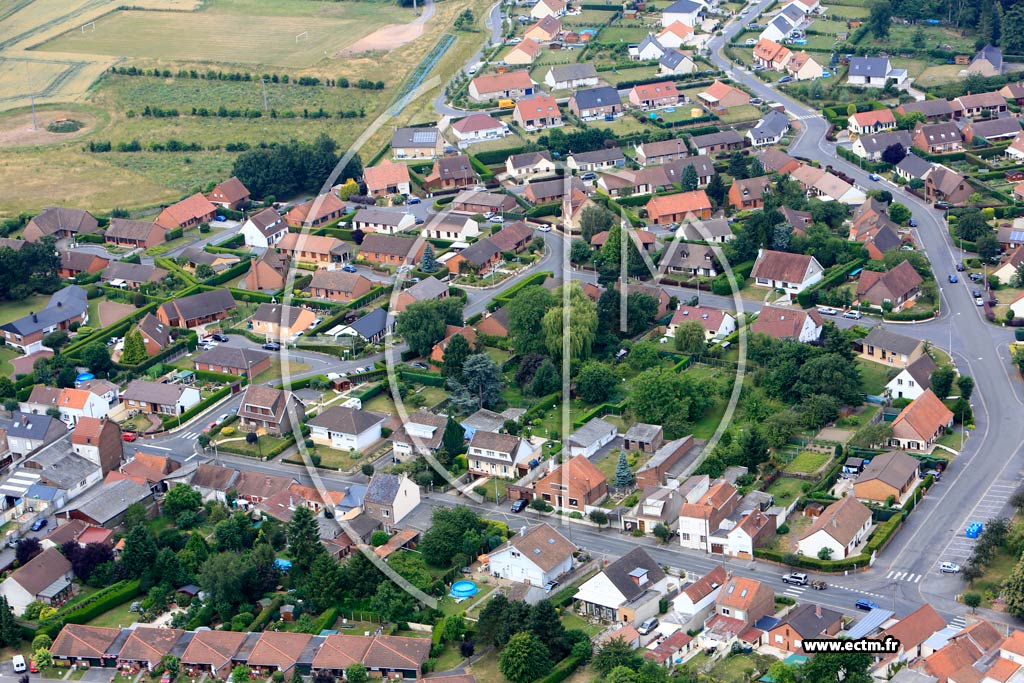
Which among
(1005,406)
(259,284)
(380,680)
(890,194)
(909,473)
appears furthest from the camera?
(890,194)

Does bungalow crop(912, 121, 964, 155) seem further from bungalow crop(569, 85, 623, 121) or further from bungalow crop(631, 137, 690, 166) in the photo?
bungalow crop(569, 85, 623, 121)

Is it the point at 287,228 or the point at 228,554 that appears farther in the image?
the point at 287,228

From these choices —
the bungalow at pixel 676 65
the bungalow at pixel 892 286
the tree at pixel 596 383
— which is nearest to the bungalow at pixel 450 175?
the bungalow at pixel 676 65

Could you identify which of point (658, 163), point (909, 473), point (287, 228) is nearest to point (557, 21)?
point (658, 163)

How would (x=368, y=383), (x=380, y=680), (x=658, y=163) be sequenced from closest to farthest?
(x=380, y=680), (x=368, y=383), (x=658, y=163)

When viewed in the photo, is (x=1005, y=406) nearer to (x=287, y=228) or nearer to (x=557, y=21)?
(x=287, y=228)

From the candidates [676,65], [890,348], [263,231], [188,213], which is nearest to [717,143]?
[676,65]

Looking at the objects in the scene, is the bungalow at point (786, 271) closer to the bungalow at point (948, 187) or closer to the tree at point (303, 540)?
the bungalow at point (948, 187)
